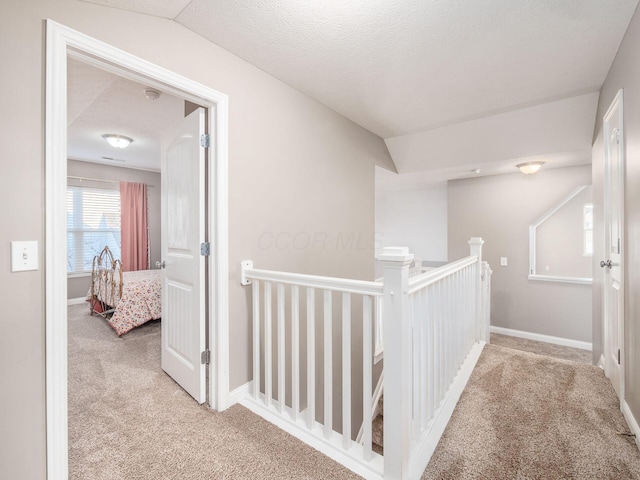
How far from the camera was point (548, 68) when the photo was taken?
2.05 m

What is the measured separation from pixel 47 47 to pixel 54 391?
140 centimetres

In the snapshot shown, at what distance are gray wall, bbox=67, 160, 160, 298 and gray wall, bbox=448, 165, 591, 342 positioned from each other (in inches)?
212

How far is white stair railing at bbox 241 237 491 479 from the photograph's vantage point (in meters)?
1.25

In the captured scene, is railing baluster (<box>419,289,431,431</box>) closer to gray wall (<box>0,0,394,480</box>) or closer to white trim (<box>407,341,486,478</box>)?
white trim (<box>407,341,486,478</box>)

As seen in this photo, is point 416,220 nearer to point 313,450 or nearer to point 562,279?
point 562,279

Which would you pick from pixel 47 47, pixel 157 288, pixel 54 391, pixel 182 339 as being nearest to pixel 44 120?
pixel 47 47

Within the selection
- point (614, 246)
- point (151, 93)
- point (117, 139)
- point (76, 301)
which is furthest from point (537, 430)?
point (76, 301)

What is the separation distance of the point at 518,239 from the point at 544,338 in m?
1.37

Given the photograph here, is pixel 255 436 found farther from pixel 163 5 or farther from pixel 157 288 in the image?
pixel 157 288

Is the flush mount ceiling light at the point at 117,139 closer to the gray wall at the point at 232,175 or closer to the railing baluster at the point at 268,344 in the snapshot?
the gray wall at the point at 232,175

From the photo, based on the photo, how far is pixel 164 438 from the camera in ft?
5.16

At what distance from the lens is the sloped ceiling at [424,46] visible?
60.3 inches

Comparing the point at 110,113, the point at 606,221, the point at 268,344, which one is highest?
the point at 110,113

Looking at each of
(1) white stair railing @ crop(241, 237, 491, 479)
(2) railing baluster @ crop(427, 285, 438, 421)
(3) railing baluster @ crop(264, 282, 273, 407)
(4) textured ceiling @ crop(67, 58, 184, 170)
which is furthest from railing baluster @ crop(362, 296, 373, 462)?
(4) textured ceiling @ crop(67, 58, 184, 170)
